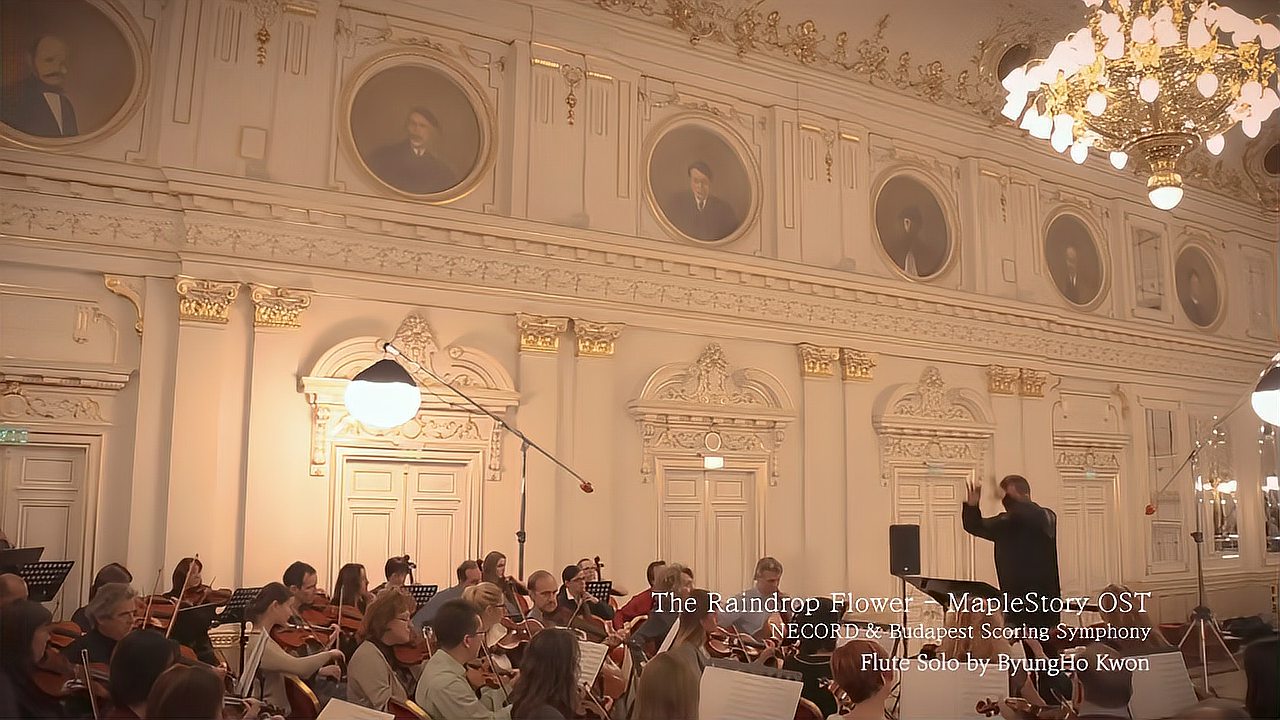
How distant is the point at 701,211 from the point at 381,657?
7.70 m

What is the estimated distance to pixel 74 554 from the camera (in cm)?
830

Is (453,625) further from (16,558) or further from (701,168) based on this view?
(701,168)

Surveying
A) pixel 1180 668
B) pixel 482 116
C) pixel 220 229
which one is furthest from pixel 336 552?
pixel 1180 668

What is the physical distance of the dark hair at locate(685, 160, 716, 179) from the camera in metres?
11.8

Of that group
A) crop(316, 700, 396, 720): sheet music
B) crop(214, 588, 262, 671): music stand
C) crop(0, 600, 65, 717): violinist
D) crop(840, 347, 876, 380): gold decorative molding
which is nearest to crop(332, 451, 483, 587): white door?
crop(214, 588, 262, 671): music stand

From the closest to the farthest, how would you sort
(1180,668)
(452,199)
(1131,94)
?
1. (1180,668)
2. (1131,94)
3. (452,199)

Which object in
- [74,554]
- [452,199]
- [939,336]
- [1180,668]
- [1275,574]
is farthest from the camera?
[1275,574]

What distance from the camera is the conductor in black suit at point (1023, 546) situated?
7.81 meters

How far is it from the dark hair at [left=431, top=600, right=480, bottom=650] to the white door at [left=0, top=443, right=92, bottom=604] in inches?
192

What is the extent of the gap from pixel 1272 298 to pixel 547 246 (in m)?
15.5

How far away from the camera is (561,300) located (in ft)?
34.4

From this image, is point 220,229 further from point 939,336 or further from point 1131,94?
point 939,336

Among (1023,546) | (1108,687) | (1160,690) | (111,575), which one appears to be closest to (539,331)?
(111,575)

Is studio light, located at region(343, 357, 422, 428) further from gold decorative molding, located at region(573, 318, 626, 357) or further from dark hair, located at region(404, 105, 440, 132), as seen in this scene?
dark hair, located at region(404, 105, 440, 132)
